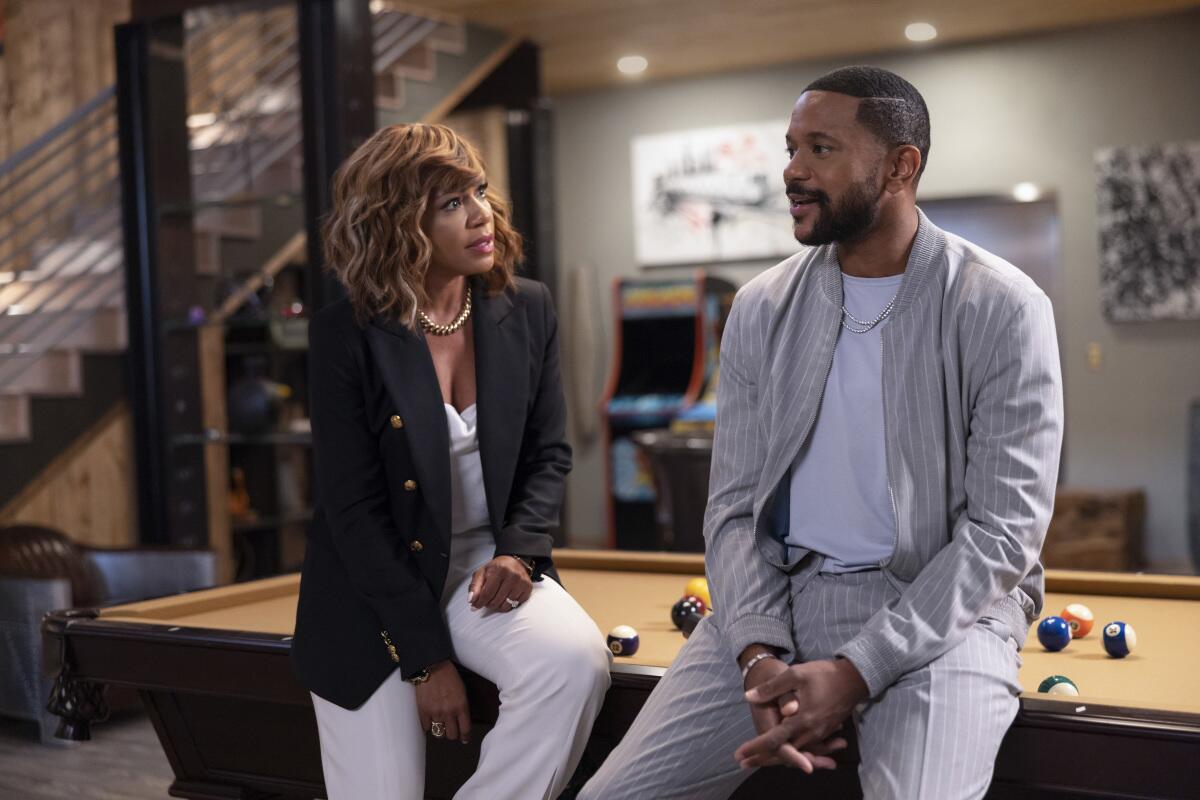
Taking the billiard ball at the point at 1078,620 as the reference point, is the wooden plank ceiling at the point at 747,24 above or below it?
above

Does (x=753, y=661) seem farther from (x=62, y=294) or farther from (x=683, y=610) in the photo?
(x=62, y=294)

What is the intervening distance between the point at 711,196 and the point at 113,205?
12.1ft

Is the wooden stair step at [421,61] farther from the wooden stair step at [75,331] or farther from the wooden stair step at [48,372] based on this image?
the wooden stair step at [48,372]

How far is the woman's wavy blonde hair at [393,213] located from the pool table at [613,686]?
653mm

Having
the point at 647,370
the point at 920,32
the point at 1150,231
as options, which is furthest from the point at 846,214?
the point at 647,370

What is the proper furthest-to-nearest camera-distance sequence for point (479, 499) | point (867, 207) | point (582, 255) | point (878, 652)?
point (582, 255) < point (479, 499) < point (867, 207) < point (878, 652)

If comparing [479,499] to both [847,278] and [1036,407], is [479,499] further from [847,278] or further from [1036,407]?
[1036,407]

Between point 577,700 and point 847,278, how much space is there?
79 cm

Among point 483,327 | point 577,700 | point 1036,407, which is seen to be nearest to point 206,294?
point 483,327

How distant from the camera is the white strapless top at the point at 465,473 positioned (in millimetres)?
2455

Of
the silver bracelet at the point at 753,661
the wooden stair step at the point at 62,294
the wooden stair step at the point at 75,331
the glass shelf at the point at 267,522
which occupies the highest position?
the wooden stair step at the point at 62,294

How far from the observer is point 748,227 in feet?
27.7

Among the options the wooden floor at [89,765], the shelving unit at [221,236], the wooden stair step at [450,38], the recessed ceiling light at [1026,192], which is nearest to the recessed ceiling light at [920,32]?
the recessed ceiling light at [1026,192]

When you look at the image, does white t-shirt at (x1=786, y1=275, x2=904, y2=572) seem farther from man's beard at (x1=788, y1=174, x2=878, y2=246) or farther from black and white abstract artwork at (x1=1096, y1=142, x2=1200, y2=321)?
black and white abstract artwork at (x1=1096, y1=142, x2=1200, y2=321)
